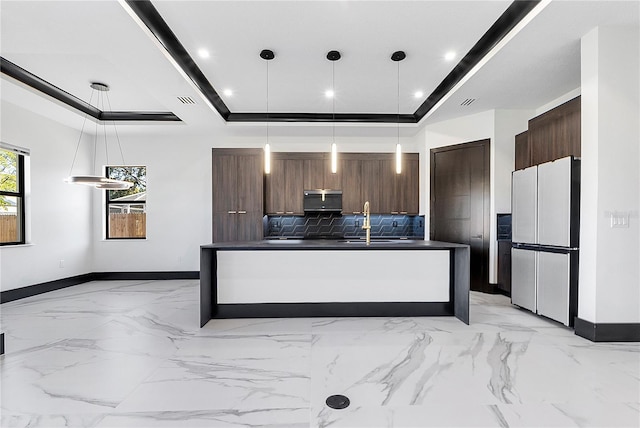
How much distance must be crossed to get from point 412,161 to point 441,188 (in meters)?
0.87

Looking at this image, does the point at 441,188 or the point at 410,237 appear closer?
the point at 441,188

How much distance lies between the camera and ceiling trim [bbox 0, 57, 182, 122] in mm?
4126

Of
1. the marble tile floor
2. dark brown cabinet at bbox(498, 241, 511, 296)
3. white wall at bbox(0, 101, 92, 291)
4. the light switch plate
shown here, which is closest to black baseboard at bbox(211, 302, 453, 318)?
the marble tile floor

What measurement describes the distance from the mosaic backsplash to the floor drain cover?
14.9 feet

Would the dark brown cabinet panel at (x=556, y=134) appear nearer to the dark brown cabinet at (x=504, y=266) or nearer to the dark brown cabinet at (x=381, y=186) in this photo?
the dark brown cabinet at (x=504, y=266)

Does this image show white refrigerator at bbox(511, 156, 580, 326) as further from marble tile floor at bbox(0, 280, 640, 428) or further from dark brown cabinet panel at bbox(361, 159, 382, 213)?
dark brown cabinet panel at bbox(361, 159, 382, 213)

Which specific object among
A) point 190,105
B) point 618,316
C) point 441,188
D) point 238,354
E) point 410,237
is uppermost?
point 190,105

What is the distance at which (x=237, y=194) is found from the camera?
6.30 meters

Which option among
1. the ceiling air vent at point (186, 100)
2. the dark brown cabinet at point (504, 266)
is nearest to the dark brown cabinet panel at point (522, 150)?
the dark brown cabinet at point (504, 266)

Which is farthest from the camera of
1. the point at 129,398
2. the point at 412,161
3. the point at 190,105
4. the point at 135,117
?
the point at 412,161

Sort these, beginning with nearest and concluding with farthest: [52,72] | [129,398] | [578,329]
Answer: [129,398] < [578,329] < [52,72]

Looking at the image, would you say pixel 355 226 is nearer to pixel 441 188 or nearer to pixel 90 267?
pixel 441 188

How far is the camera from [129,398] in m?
2.20

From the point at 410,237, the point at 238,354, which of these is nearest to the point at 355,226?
the point at 410,237
